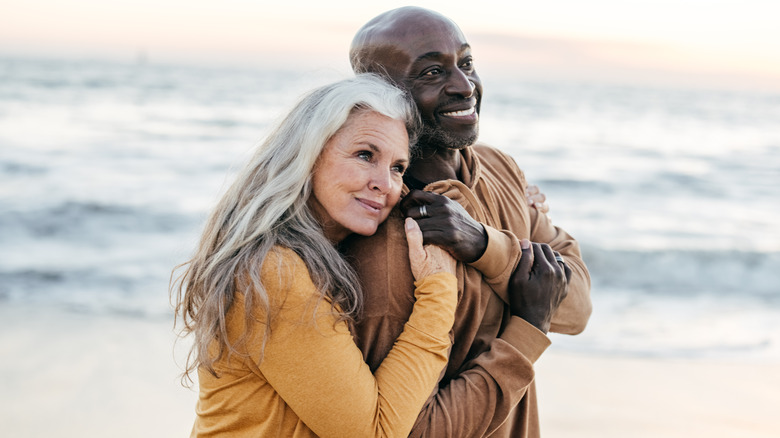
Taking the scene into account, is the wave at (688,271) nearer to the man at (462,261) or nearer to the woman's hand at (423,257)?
the man at (462,261)

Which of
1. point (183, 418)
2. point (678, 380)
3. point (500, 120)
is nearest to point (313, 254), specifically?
point (183, 418)

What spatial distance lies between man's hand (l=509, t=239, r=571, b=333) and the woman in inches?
10.3

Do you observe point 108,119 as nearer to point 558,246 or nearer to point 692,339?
point 692,339

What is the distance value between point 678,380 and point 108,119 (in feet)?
63.8

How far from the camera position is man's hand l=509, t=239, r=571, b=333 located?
2.19 metres

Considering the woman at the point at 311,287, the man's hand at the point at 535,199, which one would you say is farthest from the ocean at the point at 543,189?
the man's hand at the point at 535,199

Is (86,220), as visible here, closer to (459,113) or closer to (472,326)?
(459,113)

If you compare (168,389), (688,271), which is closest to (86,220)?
(168,389)

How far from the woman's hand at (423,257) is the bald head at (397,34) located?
1.83ft

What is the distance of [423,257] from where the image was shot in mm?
2047

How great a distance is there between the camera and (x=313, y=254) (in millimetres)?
1962

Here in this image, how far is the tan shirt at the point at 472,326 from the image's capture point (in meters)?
2.05

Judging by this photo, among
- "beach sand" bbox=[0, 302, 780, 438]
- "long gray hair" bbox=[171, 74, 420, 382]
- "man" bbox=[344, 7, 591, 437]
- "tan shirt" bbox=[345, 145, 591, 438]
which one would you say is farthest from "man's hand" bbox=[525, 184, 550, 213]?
"beach sand" bbox=[0, 302, 780, 438]

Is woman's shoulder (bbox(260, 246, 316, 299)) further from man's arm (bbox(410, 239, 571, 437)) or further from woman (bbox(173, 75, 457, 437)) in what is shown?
man's arm (bbox(410, 239, 571, 437))
